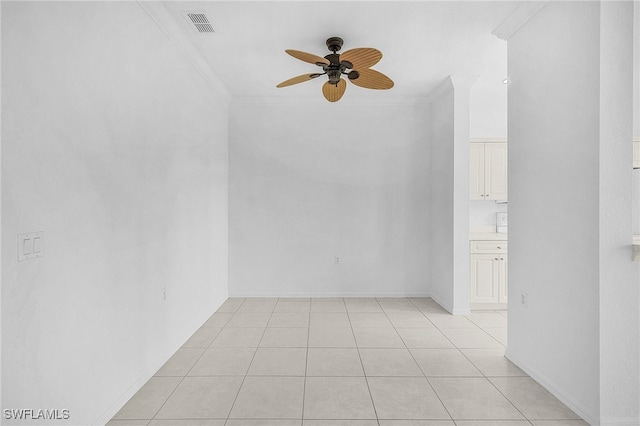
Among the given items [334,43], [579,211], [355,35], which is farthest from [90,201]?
[579,211]

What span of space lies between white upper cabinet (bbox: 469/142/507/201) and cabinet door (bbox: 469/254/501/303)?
838 mm

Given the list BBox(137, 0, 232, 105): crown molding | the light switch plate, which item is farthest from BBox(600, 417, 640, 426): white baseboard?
BBox(137, 0, 232, 105): crown molding

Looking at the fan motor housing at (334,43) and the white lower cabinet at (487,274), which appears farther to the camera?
the white lower cabinet at (487,274)

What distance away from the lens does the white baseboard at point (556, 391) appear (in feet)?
6.61

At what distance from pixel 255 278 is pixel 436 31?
144 inches

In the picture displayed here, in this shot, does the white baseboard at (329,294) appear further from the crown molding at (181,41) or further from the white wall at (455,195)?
the crown molding at (181,41)

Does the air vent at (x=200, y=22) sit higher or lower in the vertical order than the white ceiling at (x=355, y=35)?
lower

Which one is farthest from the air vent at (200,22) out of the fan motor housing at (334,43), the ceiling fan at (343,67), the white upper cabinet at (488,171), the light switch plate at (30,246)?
the white upper cabinet at (488,171)

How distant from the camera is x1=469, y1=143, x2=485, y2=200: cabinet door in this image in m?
4.54

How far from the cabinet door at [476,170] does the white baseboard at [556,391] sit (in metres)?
2.27

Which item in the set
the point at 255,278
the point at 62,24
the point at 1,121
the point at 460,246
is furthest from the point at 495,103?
the point at 1,121

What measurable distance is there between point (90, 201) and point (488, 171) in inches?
174

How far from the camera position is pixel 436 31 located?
3.01 metres

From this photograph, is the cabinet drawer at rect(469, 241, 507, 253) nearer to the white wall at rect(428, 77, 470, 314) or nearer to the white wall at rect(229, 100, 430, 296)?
the white wall at rect(428, 77, 470, 314)
